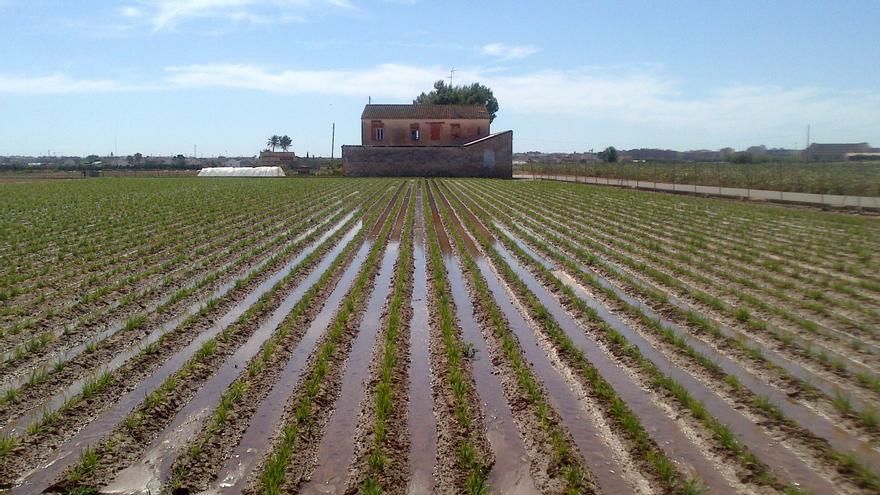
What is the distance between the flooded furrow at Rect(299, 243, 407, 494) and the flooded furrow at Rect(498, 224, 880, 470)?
3.82 meters

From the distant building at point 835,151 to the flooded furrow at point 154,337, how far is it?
203 feet

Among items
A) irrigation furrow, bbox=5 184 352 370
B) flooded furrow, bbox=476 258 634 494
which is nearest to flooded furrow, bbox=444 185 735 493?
flooded furrow, bbox=476 258 634 494

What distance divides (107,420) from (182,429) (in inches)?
28.2

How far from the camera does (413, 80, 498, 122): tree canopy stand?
9531 cm

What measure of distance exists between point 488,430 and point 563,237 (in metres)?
12.9

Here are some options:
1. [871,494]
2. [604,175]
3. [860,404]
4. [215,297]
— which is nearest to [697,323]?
[860,404]

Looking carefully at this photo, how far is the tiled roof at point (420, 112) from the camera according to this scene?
68.4 m

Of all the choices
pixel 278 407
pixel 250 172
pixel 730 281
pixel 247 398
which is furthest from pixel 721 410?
pixel 250 172

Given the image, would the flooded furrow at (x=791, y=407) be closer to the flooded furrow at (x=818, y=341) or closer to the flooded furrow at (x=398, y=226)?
the flooded furrow at (x=818, y=341)

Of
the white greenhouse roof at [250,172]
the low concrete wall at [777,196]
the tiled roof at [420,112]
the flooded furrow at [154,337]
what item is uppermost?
the tiled roof at [420,112]

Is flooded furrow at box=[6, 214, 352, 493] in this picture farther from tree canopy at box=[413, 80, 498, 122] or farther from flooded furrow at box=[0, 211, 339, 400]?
tree canopy at box=[413, 80, 498, 122]

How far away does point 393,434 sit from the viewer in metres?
5.30

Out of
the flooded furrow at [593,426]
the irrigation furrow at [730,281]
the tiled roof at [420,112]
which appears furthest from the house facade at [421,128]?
the flooded furrow at [593,426]

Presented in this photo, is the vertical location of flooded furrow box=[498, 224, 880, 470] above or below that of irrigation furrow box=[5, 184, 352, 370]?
below
